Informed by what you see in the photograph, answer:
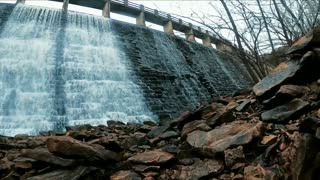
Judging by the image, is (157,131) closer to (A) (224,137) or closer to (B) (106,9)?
(A) (224,137)

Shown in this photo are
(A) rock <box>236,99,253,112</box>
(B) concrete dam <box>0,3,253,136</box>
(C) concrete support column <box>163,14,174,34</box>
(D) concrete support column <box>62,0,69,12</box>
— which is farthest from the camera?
(C) concrete support column <box>163,14,174,34</box>

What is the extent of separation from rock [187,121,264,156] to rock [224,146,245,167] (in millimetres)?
77

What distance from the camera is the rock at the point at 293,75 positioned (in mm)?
3273

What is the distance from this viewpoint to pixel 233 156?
2.62m

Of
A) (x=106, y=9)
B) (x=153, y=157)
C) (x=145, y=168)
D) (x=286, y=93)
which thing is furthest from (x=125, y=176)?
(x=106, y=9)

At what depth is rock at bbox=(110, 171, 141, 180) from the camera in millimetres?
2773

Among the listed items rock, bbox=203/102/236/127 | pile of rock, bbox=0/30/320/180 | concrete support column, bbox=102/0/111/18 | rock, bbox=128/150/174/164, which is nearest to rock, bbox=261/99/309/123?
pile of rock, bbox=0/30/320/180

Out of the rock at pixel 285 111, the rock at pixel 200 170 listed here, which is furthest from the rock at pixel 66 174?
the rock at pixel 285 111

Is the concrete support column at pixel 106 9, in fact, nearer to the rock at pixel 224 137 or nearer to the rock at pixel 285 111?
the rock at pixel 224 137

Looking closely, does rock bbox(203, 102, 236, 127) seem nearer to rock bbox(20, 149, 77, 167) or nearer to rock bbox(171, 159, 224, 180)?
rock bbox(171, 159, 224, 180)

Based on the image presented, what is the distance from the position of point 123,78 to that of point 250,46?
680 cm

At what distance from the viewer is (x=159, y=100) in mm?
12312

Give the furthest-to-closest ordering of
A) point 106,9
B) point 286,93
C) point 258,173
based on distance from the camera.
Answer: point 106,9
point 286,93
point 258,173

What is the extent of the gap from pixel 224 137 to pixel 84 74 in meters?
9.41
